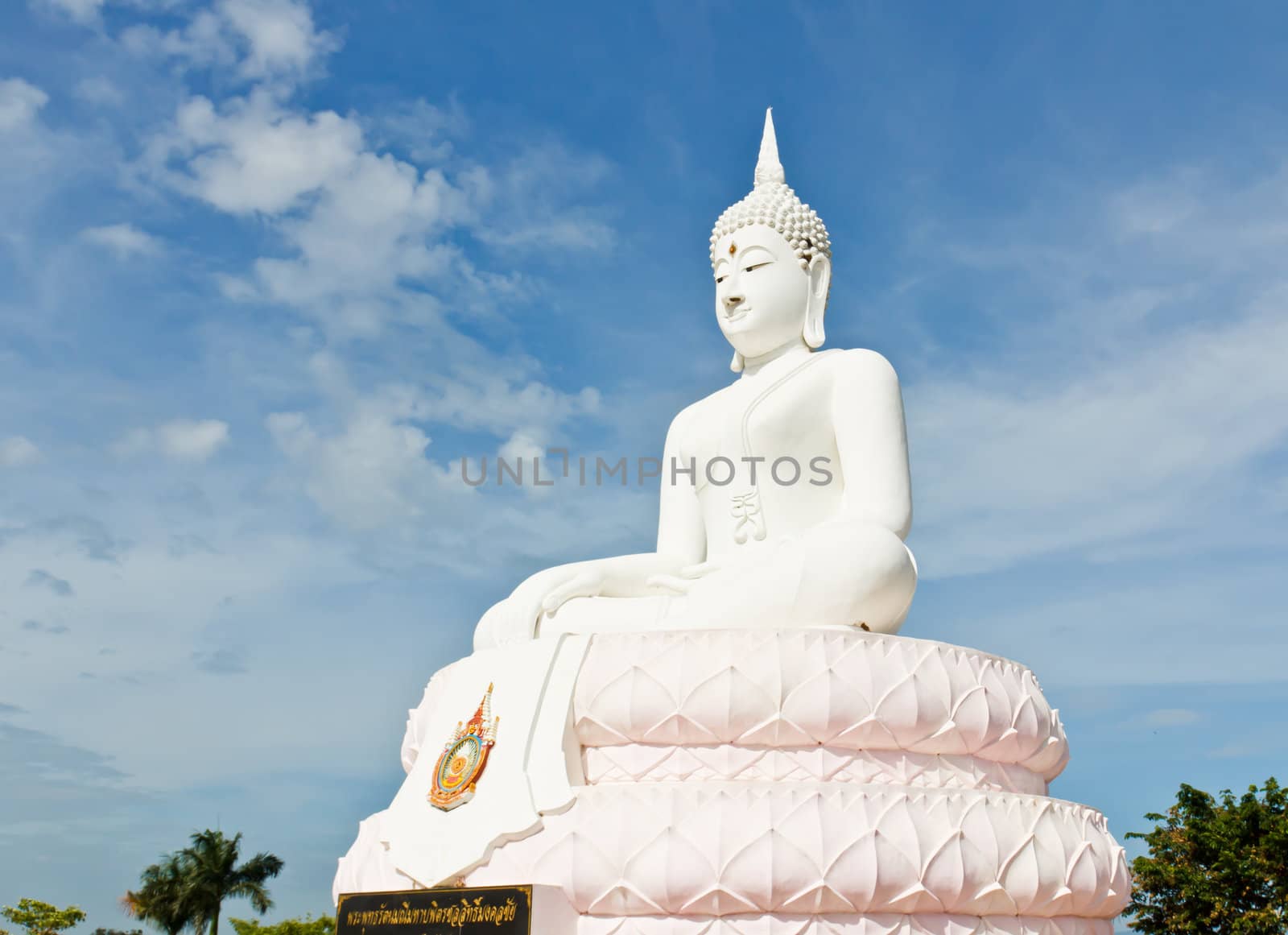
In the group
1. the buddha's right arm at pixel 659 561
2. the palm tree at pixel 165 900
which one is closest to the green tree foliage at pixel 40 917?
the palm tree at pixel 165 900

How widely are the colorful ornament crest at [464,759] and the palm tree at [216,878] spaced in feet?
68.6

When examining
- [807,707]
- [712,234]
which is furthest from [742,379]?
[807,707]

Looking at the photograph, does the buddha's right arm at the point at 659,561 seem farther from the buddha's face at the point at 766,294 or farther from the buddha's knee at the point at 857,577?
the buddha's knee at the point at 857,577

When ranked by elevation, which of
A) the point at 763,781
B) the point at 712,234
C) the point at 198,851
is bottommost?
the point at 763,781

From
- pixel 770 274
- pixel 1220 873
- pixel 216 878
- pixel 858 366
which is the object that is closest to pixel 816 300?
pixel 770 274

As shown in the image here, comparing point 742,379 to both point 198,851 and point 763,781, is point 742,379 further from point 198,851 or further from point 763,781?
point 198,851

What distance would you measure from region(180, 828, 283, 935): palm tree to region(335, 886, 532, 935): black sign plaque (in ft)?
68.2

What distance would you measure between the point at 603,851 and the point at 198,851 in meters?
22.5

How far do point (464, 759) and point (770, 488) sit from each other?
3.25m

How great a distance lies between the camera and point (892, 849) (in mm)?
6273

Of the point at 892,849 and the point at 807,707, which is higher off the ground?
the point at 807,707

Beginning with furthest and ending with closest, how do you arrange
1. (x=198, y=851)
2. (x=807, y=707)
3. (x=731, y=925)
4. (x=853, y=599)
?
(x=198, y=851) → (x=853, y=599) → (x=807, y=707) → (x=731, y=925)

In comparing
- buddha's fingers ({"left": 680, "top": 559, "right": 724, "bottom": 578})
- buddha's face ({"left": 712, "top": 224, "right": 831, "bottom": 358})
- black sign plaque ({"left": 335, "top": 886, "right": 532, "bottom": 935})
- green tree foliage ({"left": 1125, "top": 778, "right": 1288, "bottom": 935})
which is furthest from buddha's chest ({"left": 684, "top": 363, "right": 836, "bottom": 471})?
green tree foliage ({"left": 1125, "top": 778, "right": 1288, "bottom": 935})

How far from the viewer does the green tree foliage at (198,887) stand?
1001 inches
